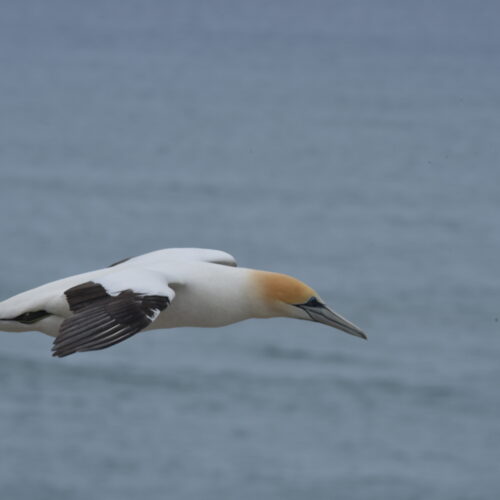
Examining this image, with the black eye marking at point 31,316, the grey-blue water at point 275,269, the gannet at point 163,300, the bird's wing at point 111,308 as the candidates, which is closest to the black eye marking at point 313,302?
the gannet at point 163,300

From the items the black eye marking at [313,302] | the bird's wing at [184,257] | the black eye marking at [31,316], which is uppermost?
the bird's wing at [184,257]

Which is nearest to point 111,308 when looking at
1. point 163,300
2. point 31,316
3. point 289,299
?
point 163,300

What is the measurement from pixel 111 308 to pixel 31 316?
3.41ft

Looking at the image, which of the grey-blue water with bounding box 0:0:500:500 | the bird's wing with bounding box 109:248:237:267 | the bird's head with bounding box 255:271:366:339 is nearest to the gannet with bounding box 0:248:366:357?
the bird's head with bounding box 255:271:366:339

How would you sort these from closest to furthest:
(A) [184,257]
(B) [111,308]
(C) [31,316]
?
(B) [111,308]
(C) [31,316]
(A) [184,257]

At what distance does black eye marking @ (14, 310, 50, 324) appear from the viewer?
1017 cm

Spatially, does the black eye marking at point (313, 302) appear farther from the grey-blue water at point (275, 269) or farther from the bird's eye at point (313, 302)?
the grey-blue water at point (275, 269)

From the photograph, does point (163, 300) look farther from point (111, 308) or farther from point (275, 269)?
point (275, 269)

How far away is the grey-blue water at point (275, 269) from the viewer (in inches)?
2162

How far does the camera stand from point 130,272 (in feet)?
32.7

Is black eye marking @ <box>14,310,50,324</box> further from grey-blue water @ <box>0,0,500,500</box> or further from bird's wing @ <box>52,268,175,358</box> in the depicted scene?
grey-blue water @ <box>0,0,500,500</box>

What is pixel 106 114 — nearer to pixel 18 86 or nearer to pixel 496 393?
pixel 18 86

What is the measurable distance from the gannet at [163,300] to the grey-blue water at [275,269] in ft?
140

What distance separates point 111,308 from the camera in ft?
30.8
